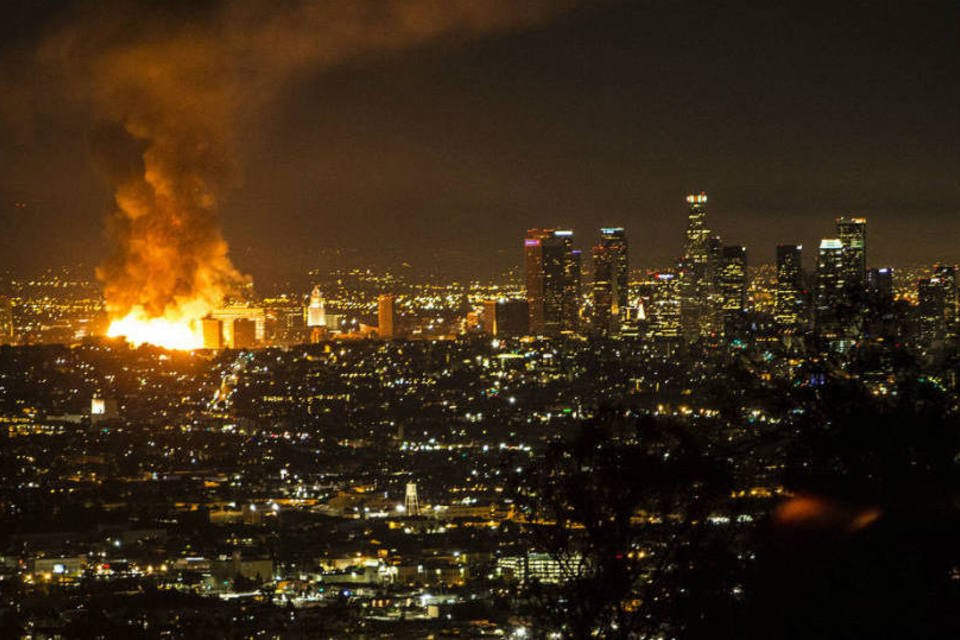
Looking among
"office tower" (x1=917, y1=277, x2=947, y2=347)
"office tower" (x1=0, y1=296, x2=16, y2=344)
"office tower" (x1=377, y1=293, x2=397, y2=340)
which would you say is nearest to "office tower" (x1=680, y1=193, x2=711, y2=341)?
"office tower" (x1=377, y1=293, x2=397, y2=340)

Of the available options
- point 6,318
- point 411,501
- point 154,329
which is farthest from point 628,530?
point 6,318

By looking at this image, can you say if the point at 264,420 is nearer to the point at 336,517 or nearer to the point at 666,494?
the point at 336,517

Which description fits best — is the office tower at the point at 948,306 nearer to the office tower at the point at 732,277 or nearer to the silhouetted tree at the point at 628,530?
the silhouetted tree at the point at 628,530

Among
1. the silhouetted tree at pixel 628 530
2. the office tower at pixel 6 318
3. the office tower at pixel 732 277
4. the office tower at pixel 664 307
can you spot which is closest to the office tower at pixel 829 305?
the silhouetted tree at pixel 628 530

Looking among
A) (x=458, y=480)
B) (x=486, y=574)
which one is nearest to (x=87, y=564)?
(x=486, y=574)

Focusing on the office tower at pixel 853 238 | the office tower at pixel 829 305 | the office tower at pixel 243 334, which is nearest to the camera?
the office tower at pixel 829 305
